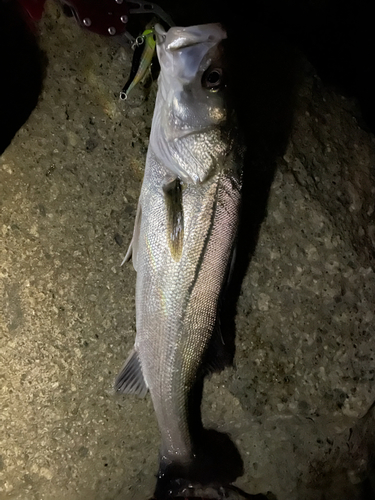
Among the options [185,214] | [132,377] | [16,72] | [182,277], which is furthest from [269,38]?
[132,377]

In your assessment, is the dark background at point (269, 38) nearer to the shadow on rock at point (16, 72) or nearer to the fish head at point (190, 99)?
the shadow on rock at point (16, 72)

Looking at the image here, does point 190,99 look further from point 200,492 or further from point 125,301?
point 200,492

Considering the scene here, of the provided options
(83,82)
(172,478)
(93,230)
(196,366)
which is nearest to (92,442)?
(172,478)

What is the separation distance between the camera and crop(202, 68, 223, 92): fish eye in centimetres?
147

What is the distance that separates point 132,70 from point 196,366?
138 centimetres

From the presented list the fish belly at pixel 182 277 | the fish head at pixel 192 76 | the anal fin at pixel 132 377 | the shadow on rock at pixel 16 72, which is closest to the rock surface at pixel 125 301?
the shadow on rock at pixel 16 72

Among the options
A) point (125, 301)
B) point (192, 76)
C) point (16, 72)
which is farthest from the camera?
point (125, 301)

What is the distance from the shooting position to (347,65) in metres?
2.50

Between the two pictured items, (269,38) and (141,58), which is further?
(269,38)

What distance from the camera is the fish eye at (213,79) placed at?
1.47m

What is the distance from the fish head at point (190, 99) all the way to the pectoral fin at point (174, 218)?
2.8 inches

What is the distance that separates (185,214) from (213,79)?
1.80ft

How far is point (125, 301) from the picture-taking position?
1854mm

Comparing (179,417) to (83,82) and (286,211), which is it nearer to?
(286,211)
